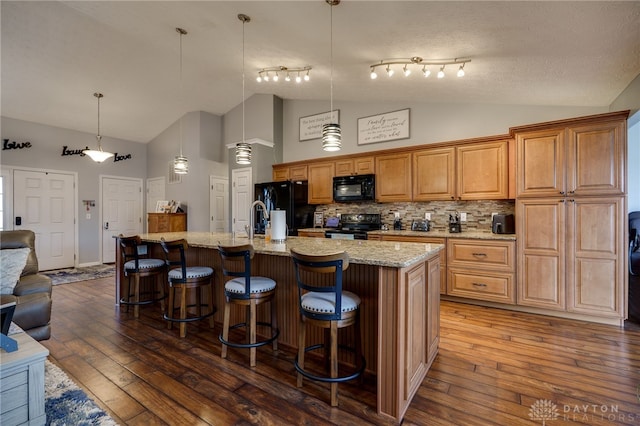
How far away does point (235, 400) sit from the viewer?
→ 6.00 ft

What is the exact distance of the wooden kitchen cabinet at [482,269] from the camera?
136 inches

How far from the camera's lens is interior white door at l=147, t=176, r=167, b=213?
7094 millimetres

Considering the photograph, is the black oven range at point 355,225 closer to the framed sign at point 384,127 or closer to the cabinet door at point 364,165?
the cabinet door at point 364,165

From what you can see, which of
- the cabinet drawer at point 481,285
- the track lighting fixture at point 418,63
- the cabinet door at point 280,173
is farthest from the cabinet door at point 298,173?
the cabinet drawer at point 481,285

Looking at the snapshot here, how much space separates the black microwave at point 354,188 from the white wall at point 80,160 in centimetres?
538

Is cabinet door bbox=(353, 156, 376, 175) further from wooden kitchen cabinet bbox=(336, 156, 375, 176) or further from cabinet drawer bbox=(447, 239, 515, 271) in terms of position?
cabinet drawer bbox=(447, 239, 515, 271)

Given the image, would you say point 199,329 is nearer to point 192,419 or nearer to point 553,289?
point 192,419

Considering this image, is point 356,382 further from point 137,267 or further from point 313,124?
point 313,124

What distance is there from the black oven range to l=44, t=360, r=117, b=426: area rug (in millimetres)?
3356

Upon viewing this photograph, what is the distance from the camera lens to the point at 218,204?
21.6 feet

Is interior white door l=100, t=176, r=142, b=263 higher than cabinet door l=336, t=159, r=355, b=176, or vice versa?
cabinet door l=336, t=159, r=355, b=176

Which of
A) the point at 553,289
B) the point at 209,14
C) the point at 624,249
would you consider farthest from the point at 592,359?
the point at 209,14

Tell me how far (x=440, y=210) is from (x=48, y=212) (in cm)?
747

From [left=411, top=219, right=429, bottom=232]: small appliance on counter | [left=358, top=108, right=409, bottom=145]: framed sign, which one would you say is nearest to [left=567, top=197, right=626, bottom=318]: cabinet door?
→ [left=411, top=219, right=429, bottom=232]: small appliance on counter
